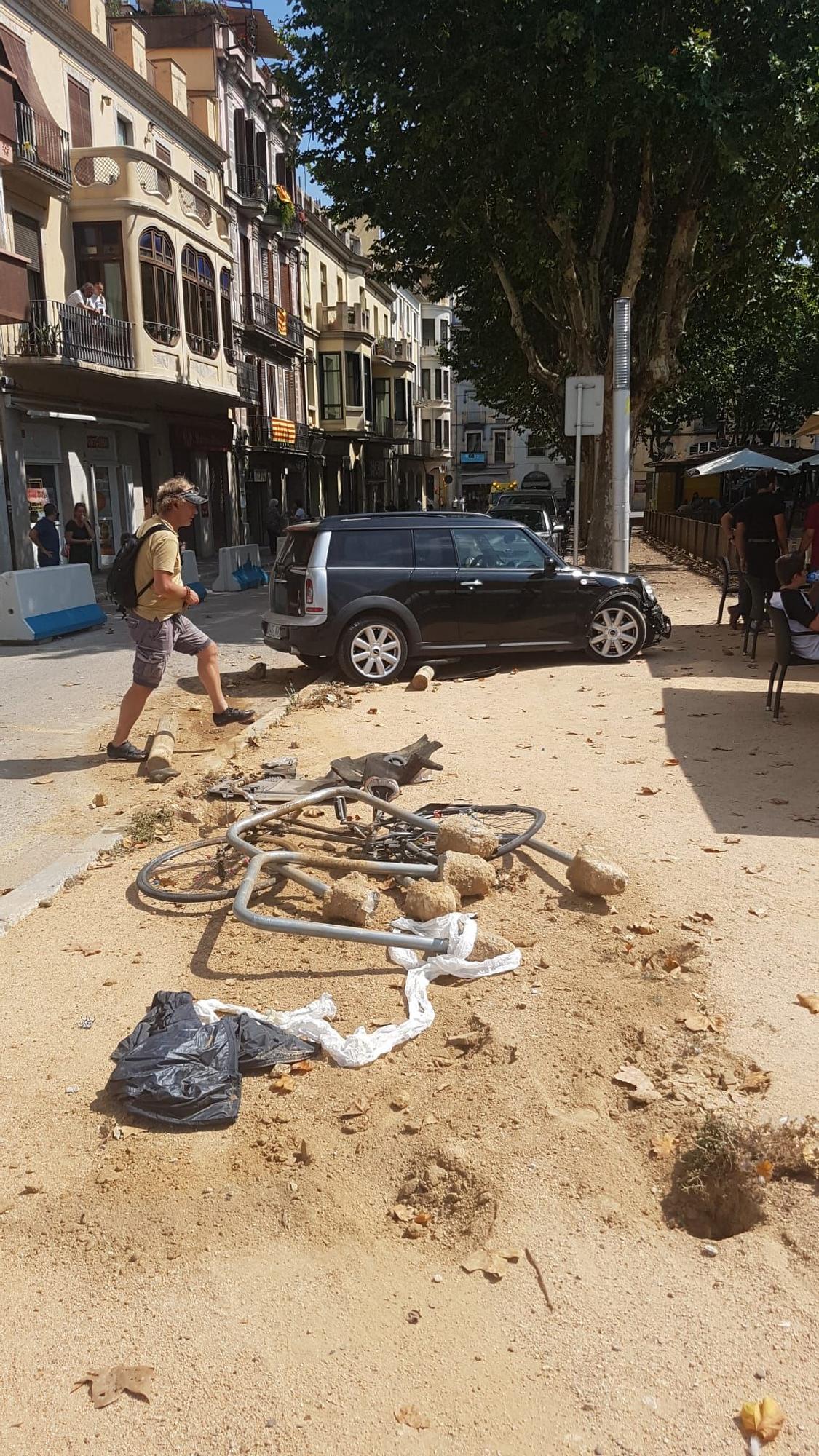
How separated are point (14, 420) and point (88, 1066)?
70.1 feet

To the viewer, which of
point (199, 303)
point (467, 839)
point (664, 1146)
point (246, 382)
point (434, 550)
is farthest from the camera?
point (246, 382)

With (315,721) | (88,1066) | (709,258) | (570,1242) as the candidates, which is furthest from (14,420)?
(570,1242)

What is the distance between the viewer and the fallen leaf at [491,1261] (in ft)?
8.94

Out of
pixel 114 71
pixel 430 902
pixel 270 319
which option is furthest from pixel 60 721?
pixel 270 319

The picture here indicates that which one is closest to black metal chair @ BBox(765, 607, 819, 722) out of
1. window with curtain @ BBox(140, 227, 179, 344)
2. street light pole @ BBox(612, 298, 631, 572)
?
street light pole @ BBox(612, 298, 631, 572)

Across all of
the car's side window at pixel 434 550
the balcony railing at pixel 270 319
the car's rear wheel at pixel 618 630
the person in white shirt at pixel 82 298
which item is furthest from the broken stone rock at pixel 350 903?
the balcony railing at pixel 270 319

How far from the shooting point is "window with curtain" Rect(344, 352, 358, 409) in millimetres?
48719

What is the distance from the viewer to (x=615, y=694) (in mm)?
9766

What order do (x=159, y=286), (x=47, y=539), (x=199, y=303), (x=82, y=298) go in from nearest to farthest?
(x=47, y=539) → (x=82, y=298) → (x=159, y=286) → (x=199, y=303)

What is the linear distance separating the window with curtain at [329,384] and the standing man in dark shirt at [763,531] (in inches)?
1537

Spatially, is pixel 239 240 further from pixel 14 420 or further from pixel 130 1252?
pixel 130 1252

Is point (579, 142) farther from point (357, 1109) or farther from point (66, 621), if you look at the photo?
point (357, 1109)

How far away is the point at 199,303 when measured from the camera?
28.4 metres

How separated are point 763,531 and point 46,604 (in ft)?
30.9
